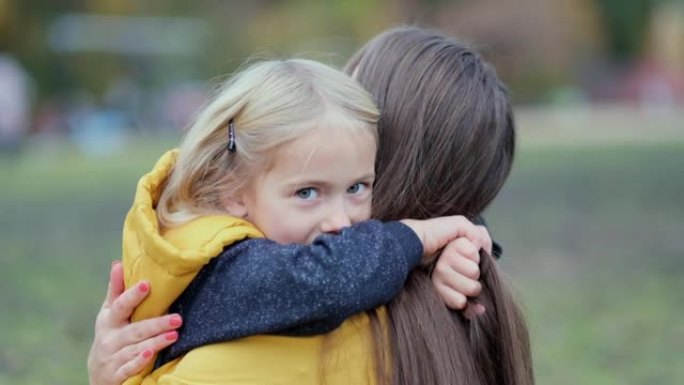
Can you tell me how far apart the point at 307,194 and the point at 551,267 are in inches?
257

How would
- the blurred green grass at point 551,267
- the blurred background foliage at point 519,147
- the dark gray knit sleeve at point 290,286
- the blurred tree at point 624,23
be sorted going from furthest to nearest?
the blurred tree at point 624,23
the blurred background foliage at point 519,147
the blurred green grass at point 551,267
the dark gray knit sleeve at point 290,286

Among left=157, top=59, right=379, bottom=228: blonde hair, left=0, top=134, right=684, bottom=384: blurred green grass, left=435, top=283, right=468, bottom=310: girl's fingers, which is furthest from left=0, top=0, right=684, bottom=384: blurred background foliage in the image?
left=435, top=283, right=468, bottom=310: girl's fingers

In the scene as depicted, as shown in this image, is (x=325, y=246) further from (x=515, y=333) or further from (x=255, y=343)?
(x=515, y=333)

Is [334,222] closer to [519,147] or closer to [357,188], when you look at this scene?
[357,188]

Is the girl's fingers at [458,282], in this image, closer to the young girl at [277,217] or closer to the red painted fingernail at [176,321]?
the young girl at [277,217]

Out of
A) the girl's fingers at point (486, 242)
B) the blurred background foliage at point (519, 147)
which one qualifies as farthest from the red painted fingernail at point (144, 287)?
the blurred background foliage at point (519, 147)

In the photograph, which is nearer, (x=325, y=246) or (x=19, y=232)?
(x=325, y=246)

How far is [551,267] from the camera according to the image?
8555 mm

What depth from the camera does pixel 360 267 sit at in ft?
6.96

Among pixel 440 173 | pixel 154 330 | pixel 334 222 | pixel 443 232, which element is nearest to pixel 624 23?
pixel 440 173

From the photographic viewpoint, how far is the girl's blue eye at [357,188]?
2.26 metres

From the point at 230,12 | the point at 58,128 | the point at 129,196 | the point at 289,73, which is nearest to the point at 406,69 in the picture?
the point at 289,73

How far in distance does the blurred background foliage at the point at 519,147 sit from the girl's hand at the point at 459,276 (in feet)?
2.34

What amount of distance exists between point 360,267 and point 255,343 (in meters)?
0.22
